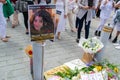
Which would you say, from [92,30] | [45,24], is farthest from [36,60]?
[92,30]

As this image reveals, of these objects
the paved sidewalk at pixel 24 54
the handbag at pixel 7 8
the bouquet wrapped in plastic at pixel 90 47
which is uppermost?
the handbag at pixel 7 8

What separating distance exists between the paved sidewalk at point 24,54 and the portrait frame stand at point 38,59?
488mm

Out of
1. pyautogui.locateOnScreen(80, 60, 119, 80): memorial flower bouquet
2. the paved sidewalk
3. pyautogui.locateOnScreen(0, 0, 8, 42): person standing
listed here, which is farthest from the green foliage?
pyautogui.locateOnScreen(0, 0, 8, 42): person standing

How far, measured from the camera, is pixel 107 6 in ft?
18.9

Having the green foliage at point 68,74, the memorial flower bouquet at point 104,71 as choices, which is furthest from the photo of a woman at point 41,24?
the memorial flower bouquet at point 104,71

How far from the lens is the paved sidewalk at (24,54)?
3.77 metres

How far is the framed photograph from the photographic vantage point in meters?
2.58

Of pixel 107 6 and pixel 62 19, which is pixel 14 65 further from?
pixel 107 6

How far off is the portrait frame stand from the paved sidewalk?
49 centimetres

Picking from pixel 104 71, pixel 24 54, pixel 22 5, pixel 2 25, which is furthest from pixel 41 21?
pixel 22 5

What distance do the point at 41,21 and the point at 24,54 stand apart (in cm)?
207

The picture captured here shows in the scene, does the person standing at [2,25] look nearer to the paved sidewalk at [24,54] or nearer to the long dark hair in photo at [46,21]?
the paved sidewalk at [24,54]

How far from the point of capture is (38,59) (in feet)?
9.77

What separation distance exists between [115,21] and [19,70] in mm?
3138
